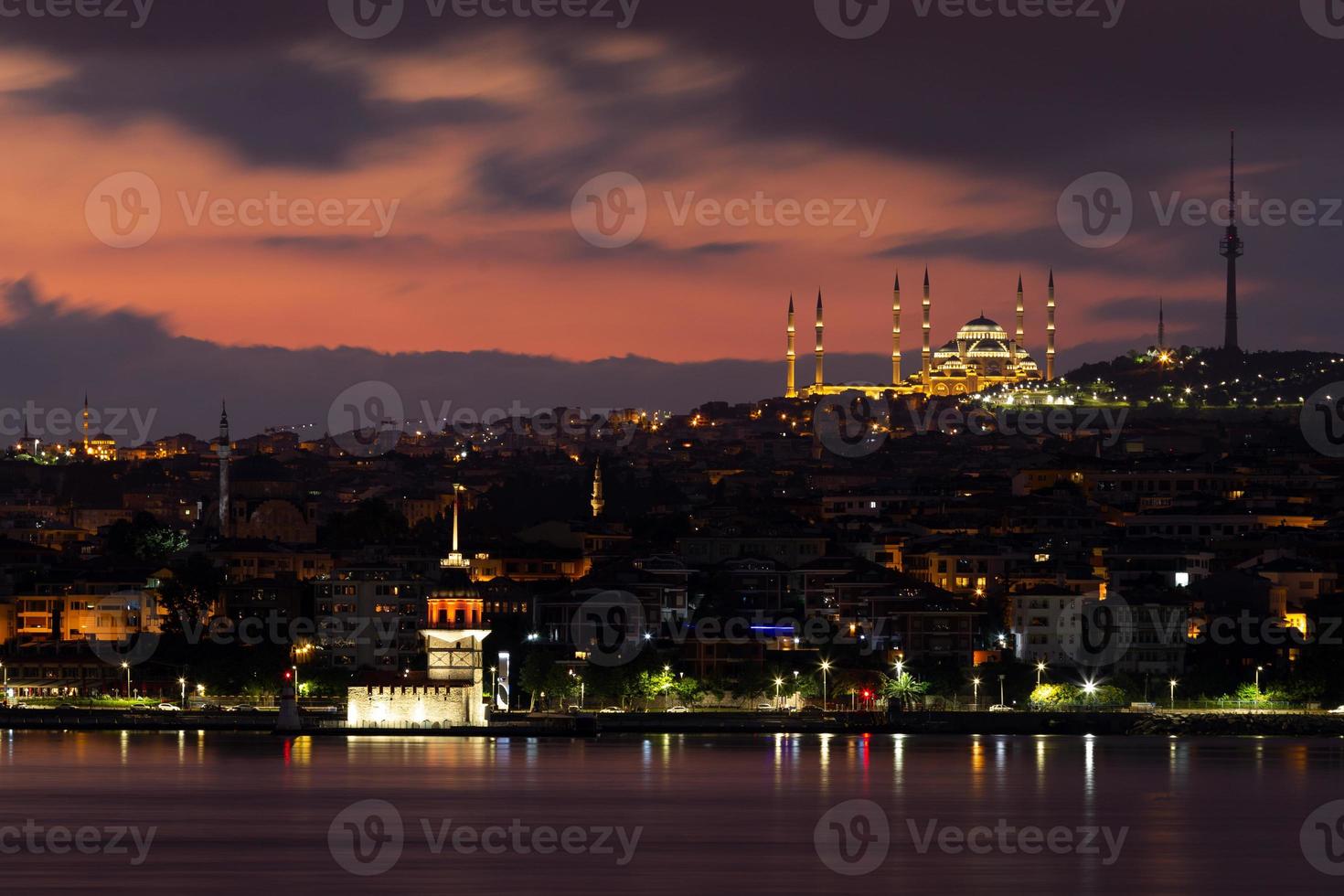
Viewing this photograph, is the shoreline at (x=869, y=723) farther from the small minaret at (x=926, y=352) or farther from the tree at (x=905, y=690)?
the small minaret at (x=926, y=352)

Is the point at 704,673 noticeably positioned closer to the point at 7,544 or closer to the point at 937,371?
the point at 7,544

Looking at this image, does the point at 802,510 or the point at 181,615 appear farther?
the point at 802,510

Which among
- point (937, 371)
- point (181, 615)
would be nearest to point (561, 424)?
point (937, 371)

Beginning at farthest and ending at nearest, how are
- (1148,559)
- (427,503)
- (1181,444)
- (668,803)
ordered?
(1181,444) → (427,503) → (1148,559) → (668,803)

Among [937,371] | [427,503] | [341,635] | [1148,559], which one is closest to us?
[341,635]

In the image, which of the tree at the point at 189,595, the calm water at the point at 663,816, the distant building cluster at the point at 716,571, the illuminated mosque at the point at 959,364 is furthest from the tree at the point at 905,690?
the illuminated mosque at the point at 959,364

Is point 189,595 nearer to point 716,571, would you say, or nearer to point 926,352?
point 716,571

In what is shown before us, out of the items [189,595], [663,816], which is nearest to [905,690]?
[189,595]
